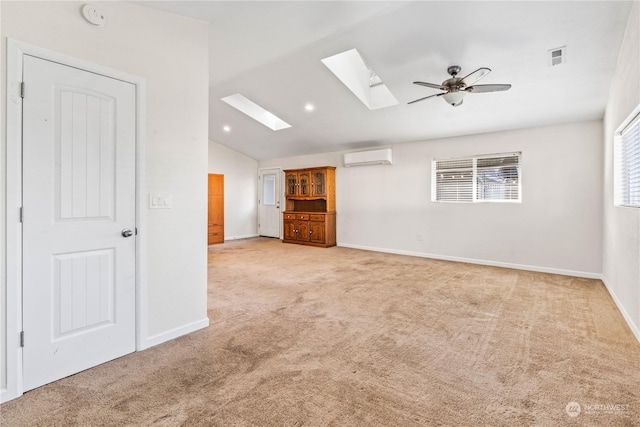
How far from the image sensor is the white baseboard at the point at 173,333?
2330 millimetres

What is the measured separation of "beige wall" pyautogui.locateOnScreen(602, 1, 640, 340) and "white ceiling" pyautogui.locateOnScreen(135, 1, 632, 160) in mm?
201

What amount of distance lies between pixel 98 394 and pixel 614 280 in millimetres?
5017

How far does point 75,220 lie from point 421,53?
354 cm

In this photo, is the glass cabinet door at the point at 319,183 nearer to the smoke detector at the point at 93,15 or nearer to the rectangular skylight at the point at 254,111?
the rectangular skylight at the point at 254,111

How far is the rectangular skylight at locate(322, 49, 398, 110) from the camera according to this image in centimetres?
419

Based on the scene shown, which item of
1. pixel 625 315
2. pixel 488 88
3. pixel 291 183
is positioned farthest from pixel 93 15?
pixel 291 183

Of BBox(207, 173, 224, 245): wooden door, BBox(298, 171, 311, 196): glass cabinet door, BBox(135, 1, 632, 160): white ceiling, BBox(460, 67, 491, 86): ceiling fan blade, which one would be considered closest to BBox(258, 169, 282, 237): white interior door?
BBox(298, 171, 311, 196): glass cabinet door

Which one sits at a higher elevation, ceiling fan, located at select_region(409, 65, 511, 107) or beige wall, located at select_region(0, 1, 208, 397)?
ceiling fan, located at select_region(409, 65, 511, 107)

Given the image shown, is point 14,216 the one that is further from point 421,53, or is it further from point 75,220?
point 421,53

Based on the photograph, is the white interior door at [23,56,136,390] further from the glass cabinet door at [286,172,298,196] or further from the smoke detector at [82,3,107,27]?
the glass cabinet door at [286,172,298,196]

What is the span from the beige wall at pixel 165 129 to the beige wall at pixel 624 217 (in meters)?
3.54

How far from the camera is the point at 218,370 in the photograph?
79.8 inches

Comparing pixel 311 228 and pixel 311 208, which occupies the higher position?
pixel 311 208

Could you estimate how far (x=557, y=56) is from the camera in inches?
125
